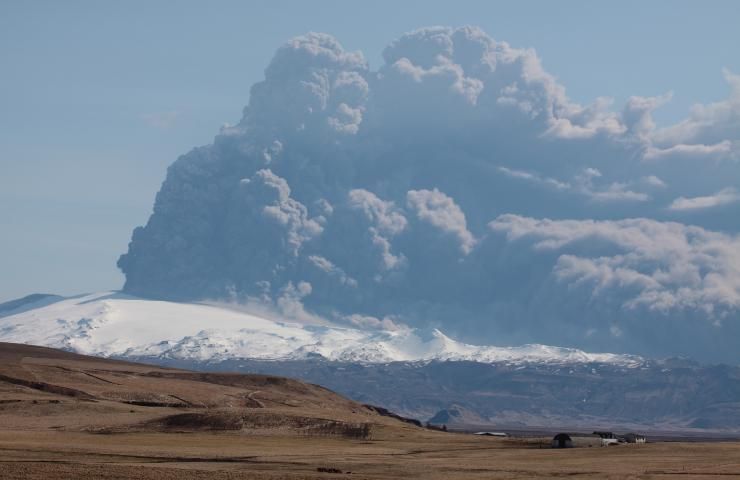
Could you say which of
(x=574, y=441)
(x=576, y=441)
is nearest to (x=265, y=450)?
(x=574, y=441)

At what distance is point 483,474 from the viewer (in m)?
93.9

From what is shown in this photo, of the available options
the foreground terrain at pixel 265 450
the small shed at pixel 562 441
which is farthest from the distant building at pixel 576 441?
the foreground terrain at pixel 265 450

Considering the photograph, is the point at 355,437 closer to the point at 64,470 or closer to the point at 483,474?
the point at 483,474

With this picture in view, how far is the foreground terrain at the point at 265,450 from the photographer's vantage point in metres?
92.9

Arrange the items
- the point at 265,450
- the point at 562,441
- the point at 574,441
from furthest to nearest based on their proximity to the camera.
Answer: the point at 574,441, the point at 562,441, the point at 265,450

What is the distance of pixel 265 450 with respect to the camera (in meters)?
117

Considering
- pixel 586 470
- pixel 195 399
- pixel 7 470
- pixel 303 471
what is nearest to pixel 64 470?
pixel 7 470

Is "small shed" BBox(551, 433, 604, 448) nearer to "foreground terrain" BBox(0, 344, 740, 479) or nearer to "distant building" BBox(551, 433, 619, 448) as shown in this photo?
"distant building" BBox(551, 433, 619, 448)

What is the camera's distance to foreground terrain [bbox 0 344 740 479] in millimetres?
92938

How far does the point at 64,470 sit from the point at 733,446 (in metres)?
62.9

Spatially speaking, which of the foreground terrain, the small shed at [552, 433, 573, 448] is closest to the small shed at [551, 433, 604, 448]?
the small shed at [552, 433, 573, 448]

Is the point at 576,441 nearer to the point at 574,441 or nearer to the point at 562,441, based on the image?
the point at 574,441

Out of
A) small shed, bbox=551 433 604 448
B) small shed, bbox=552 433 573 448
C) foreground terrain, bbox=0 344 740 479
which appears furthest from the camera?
small shed, bbox=551 433 604 448

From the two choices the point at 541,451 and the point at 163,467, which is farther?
the point at 541,451
